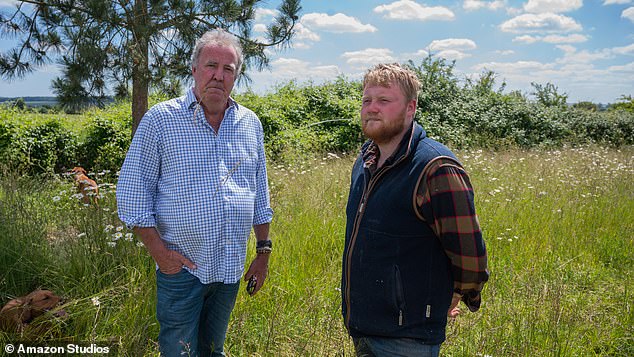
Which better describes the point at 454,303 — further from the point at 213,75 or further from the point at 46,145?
the point at 46,145

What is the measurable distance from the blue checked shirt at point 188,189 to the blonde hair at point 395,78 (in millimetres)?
804

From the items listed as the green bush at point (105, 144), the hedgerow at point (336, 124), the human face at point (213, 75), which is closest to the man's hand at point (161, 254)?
the human face at point (213, 75)

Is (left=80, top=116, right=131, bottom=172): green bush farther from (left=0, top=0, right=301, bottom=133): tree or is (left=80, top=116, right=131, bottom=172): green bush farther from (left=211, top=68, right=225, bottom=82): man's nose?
(left=211, top=68, right=225, bottom=82): man's nose

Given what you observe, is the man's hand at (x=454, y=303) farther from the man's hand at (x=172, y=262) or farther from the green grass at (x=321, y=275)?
the man's hand at (x=172, y=262)

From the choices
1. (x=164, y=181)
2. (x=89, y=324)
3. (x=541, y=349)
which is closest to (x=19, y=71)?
(x=89, y=324)

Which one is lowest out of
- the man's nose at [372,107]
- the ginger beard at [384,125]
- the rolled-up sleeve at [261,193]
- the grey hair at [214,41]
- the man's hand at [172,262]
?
the man's hand at [172,262]

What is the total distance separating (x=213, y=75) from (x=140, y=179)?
607mm

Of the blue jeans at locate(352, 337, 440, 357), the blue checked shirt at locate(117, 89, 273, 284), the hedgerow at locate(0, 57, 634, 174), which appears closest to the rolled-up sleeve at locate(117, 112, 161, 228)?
the blue checked shirt at locate(117, 89, 273, 284)

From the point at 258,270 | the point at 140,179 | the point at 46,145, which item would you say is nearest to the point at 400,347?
the point at 258,270

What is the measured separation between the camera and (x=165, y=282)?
86.2 inches

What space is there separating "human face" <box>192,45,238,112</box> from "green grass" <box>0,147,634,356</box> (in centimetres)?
116

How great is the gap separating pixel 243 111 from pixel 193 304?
3.33 feet

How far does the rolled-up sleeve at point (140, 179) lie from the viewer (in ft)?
6.71

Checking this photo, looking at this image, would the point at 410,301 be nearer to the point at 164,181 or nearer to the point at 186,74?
the point at 164,181
